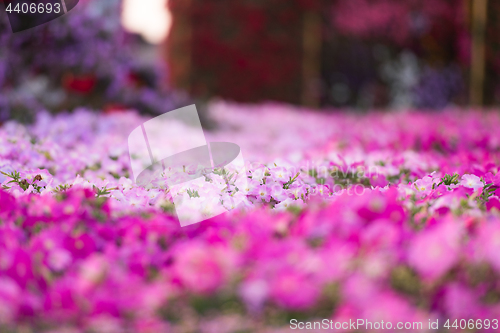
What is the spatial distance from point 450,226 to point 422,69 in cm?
967

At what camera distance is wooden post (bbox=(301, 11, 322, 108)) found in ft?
31.3

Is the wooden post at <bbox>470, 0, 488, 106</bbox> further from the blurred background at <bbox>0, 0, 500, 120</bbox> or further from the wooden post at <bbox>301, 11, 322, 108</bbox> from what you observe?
the wooden post at <bbox>301, 11, 322, 108</bbox>

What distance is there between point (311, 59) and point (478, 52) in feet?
11.7

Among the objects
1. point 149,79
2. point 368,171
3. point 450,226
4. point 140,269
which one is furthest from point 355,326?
point 149,79

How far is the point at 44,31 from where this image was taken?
4.70 meters


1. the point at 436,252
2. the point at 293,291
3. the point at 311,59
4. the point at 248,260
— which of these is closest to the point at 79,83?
the point at 248,260

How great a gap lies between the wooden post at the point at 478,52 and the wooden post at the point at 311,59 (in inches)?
130

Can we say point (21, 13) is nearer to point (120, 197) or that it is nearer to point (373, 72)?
point (120, 197)

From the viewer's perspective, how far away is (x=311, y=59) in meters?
9.68

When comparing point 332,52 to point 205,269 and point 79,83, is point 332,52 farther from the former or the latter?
point 205,269

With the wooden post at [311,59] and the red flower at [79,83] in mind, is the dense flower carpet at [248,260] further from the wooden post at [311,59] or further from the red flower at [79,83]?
the wooden post at [311,59]

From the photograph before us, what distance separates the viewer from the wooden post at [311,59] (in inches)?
375

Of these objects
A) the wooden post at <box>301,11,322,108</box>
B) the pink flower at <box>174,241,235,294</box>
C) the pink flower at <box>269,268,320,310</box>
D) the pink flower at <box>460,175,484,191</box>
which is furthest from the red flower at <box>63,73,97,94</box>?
the wooden post at <box>301,11,322,108</box>

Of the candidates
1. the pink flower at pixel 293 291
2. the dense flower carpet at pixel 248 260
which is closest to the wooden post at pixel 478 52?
the dense flower carpet at pixel 248 260
